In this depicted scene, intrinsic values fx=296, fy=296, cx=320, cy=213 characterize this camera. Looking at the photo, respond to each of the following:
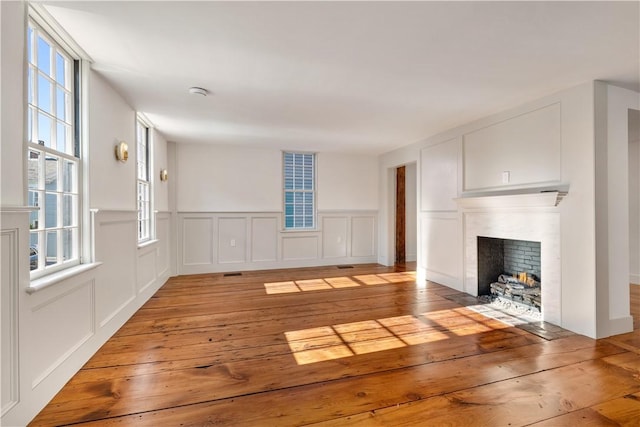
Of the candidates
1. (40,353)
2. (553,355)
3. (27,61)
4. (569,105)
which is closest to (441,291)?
(553,355)

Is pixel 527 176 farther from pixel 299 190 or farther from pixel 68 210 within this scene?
pixel 68 210

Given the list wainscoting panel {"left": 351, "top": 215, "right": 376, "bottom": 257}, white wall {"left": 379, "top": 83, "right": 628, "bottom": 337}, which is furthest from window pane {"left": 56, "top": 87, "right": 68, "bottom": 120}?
wainscoting panel {"left": 351, "top": 215, "right": 376, "bottom": 257}

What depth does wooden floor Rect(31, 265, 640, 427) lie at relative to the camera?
1.68 meters

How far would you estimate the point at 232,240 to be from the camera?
18.6 feet

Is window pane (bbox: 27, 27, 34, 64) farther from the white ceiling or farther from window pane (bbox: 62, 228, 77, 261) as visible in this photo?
window pane (bbox: 62, 228, 77, 261)

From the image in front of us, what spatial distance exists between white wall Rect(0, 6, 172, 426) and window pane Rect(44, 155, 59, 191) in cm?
27

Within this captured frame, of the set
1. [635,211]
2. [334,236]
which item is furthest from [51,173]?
[635,211]

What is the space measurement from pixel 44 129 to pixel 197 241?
3.74 meters

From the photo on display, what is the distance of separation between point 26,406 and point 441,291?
4.25m

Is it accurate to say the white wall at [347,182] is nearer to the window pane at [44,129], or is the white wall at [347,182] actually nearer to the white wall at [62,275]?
the white wall at [62,275]

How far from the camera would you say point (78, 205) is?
7.57 feet

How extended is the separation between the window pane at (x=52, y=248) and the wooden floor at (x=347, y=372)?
32.4 inches

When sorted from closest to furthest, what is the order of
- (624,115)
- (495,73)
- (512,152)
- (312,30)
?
(312,30) < (495,73) < (624,115) < (512,152)

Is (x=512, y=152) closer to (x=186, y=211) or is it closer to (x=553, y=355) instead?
(x=553, y=355)
